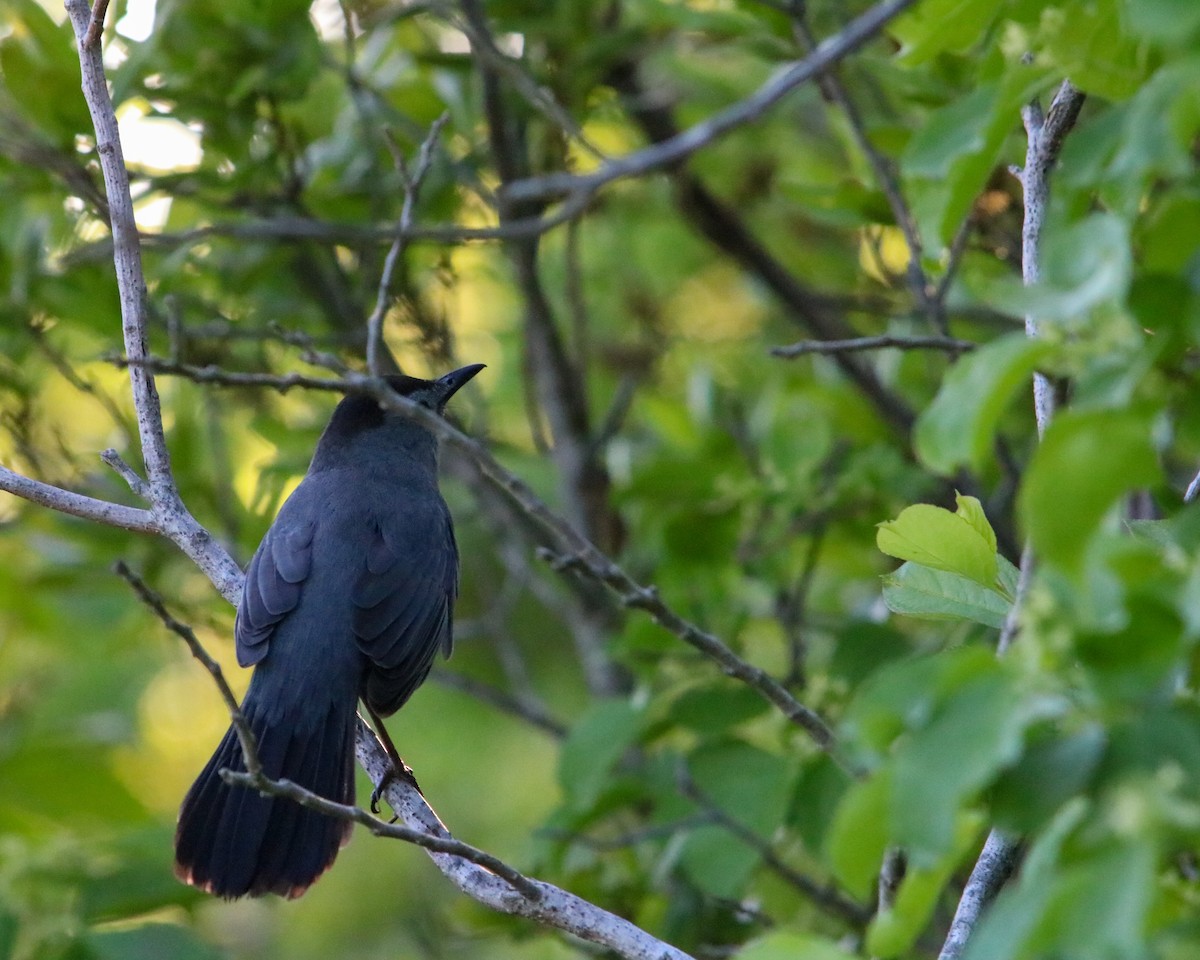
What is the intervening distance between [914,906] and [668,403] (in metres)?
4.01

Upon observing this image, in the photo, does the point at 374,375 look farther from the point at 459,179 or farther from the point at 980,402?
the point at 459,179

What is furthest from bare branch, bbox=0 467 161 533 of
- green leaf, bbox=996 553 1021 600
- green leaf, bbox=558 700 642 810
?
green leaf, bbox=996 553 1021 600

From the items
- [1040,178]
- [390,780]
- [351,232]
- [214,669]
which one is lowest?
[214,669]

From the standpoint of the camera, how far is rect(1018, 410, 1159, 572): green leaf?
4.66ft

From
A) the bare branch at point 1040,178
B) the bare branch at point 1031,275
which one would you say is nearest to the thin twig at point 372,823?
the bare branch at point 1031,275

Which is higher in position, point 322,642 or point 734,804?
point 322,642

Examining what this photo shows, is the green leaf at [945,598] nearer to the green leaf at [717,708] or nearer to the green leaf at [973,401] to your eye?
the green leaf at [973,401]

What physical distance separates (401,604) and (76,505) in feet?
4.03

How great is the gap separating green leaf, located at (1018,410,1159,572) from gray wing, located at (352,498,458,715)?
123 inches

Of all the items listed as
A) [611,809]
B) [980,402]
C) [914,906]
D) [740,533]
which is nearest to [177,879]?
[611,809]

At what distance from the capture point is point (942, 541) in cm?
235

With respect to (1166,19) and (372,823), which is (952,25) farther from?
(372,823)

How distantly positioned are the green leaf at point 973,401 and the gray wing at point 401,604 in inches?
115

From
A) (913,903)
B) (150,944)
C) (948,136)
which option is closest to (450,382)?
(150,944)
